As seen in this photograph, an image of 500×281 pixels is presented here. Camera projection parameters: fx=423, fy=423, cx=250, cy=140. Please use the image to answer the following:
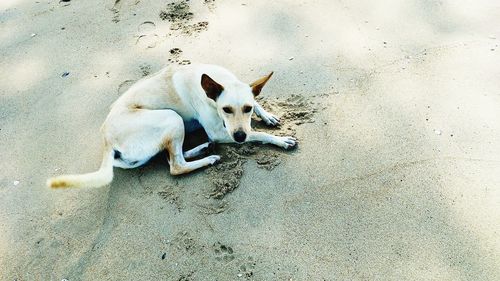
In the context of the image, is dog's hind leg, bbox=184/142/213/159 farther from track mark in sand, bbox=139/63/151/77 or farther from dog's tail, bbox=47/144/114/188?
track mark in sand, bbox=139/63/151/77

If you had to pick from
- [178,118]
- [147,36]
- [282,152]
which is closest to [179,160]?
[178,118]

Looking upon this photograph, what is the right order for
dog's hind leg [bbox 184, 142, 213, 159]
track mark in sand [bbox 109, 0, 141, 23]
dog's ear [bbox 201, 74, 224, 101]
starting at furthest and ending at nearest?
track mark in sand [bbox 109, 0, 141, 23], dog's hind leg [bbox 184, 142, 213, 159], dog's ear [bbox 201, 74, 224, 101]

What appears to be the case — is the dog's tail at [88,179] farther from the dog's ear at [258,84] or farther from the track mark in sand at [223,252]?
the dog's ear at [258,84]

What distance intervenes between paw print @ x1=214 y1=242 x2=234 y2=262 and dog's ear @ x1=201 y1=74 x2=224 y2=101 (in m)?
1.21

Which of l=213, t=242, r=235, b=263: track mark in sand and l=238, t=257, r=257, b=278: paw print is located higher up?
l=238, t=257, r=257, b=278: paw print

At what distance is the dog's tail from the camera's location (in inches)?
118

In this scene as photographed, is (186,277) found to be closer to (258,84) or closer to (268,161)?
(268,161)

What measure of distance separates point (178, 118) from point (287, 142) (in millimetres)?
955

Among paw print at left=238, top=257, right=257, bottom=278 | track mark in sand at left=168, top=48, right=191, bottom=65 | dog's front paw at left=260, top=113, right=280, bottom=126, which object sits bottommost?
paw print at left=238, top=257, right=257, bottom=278

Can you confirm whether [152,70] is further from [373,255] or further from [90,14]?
[373,255]

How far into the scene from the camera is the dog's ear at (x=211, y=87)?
131 inches

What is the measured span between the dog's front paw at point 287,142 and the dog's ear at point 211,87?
0.67 m

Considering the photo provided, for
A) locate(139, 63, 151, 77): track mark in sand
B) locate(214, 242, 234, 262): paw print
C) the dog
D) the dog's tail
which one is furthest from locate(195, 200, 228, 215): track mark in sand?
locate(139, 63, 151, 77): track mark in sand

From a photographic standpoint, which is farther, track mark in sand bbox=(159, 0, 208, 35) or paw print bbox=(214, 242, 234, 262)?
track mark in sand bbox=(159, 0, 208, 35)
